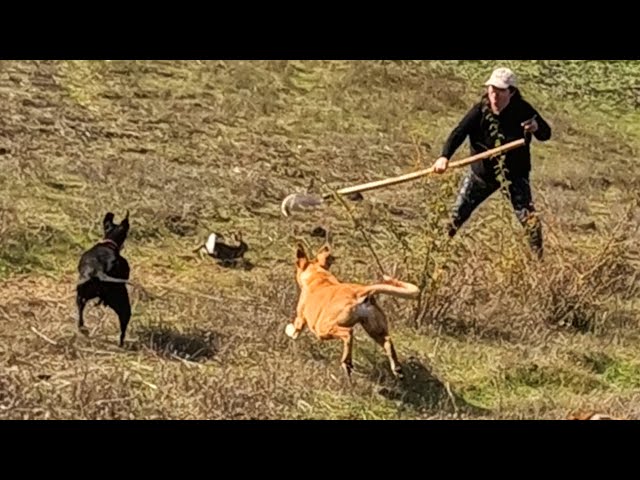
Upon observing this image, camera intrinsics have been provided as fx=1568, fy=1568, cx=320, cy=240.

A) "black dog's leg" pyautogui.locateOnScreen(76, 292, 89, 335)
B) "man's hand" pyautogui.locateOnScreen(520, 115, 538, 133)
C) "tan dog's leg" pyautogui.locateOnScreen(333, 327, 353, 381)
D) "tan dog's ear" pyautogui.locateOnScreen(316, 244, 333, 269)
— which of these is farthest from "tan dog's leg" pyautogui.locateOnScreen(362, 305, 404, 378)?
"man's hand" pyautogui.locateOnScreen(520, 115, 538, 133)

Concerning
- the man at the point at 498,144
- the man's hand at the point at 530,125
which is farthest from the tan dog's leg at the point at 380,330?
the man's hand at the point at 530,125

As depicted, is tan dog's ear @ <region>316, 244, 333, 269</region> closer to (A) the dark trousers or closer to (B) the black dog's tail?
(A) the dark trousers

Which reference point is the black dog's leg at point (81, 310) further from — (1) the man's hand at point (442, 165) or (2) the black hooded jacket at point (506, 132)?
(2) the black hooded jacket at point (506, 132)

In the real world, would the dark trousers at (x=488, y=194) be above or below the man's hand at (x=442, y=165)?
below

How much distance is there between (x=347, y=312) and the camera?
7.78 meters

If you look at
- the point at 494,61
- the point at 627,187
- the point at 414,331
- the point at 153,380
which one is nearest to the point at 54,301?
the point at 153,380

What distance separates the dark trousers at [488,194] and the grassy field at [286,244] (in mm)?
103

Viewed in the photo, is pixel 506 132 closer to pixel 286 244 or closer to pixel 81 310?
pixel 286 244

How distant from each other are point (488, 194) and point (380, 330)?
1649 millimetres

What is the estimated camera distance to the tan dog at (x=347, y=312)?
778cm

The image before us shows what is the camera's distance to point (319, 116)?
40.5 ft

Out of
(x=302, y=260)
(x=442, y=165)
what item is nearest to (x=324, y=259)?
(x=302, y=260)

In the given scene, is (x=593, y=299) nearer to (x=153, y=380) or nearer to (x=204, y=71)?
(x=153, y=380)

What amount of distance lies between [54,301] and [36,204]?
147 cm
